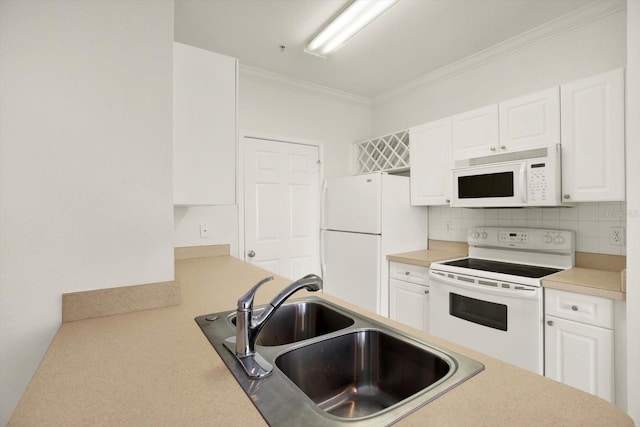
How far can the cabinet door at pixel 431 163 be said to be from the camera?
2596 mm

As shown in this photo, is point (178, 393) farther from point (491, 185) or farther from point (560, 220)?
point (560, 220)

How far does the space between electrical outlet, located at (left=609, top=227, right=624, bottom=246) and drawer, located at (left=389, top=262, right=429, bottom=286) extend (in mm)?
1170

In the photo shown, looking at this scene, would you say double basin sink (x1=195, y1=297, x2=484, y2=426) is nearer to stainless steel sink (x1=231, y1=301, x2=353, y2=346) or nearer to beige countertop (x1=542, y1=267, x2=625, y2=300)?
stainless steel sink (x1=231, y1=301, x2=353, y2=346)

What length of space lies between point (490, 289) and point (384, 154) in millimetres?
1839

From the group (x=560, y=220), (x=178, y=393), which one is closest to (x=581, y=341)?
(x=560, y=220)

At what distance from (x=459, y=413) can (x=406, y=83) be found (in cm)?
328

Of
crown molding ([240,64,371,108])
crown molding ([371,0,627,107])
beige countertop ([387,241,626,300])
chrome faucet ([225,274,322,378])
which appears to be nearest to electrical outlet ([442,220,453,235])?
beige countertop ([387,241,626,300])

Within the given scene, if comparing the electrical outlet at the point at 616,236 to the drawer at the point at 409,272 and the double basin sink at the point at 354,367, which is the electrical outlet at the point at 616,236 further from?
the double basin sink at the point at 354,367

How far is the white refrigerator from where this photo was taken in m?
2.69

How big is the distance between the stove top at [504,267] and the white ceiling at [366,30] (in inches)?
69.2

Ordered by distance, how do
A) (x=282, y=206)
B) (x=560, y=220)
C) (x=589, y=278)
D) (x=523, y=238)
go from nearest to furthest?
(x=589, y=278) < (x=560, y=220) < (x=523, y=238) < (x=282, y=206)

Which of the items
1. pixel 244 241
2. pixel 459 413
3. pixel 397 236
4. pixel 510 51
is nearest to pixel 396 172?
pixel 397 236

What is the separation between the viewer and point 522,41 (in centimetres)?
236

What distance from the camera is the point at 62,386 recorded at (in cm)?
64
